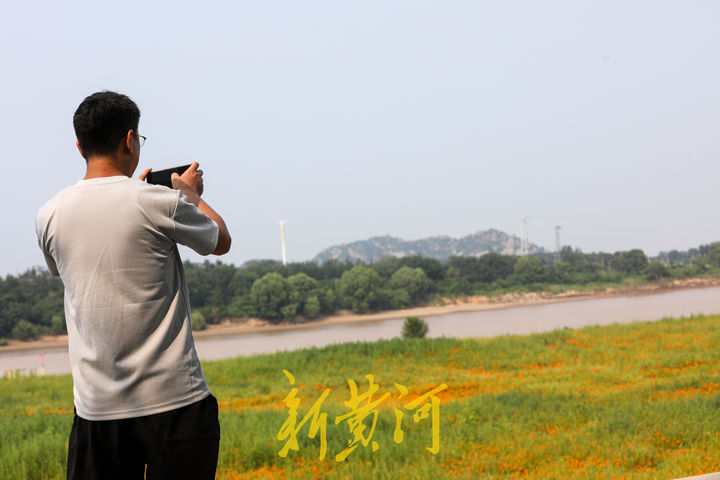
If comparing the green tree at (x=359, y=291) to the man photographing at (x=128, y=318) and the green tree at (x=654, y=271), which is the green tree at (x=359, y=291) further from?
the man photographing at (x=128, y=318)

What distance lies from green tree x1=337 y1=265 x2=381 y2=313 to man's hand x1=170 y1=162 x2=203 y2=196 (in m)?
57.1

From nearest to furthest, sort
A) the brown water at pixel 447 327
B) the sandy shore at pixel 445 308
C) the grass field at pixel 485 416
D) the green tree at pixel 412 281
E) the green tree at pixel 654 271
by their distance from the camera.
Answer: the grass field at pixel 485 416 < the brown water at pixel 447 327 < the sandy shore at pixel 445 308 < the green tree at pixel 412 281 < the green tree at pixel 654 271

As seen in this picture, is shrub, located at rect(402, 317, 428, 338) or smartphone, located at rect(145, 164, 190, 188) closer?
smartphone, located at rect(145, 164, 190, 188)

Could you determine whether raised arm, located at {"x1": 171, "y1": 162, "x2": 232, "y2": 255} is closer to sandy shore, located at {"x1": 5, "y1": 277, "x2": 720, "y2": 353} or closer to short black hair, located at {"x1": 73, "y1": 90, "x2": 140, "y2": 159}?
short black hair, located at {"x1": 73, "y1": 90, "x2": 140, "y2": 159}

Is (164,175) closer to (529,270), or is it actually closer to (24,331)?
(24,331)

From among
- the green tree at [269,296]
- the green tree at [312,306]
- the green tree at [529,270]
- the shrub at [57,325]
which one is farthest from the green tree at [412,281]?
the shrub at [57,325]

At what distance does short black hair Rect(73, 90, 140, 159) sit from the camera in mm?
2124

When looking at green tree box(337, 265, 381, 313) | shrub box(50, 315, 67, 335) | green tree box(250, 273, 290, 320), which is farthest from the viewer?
green tree box(337, 265, 381, 313)

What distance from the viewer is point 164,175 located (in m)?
2.34

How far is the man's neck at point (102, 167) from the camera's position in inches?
85.1

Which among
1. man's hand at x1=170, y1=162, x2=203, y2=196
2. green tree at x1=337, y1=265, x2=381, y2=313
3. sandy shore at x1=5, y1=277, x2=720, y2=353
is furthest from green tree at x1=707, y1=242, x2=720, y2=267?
man's hand at x1=170, y1=162, x2=203, y2=196

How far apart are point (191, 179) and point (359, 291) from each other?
5742 cm

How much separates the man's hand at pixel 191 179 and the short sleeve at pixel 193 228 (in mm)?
161

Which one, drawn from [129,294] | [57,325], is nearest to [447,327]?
[57,325]
